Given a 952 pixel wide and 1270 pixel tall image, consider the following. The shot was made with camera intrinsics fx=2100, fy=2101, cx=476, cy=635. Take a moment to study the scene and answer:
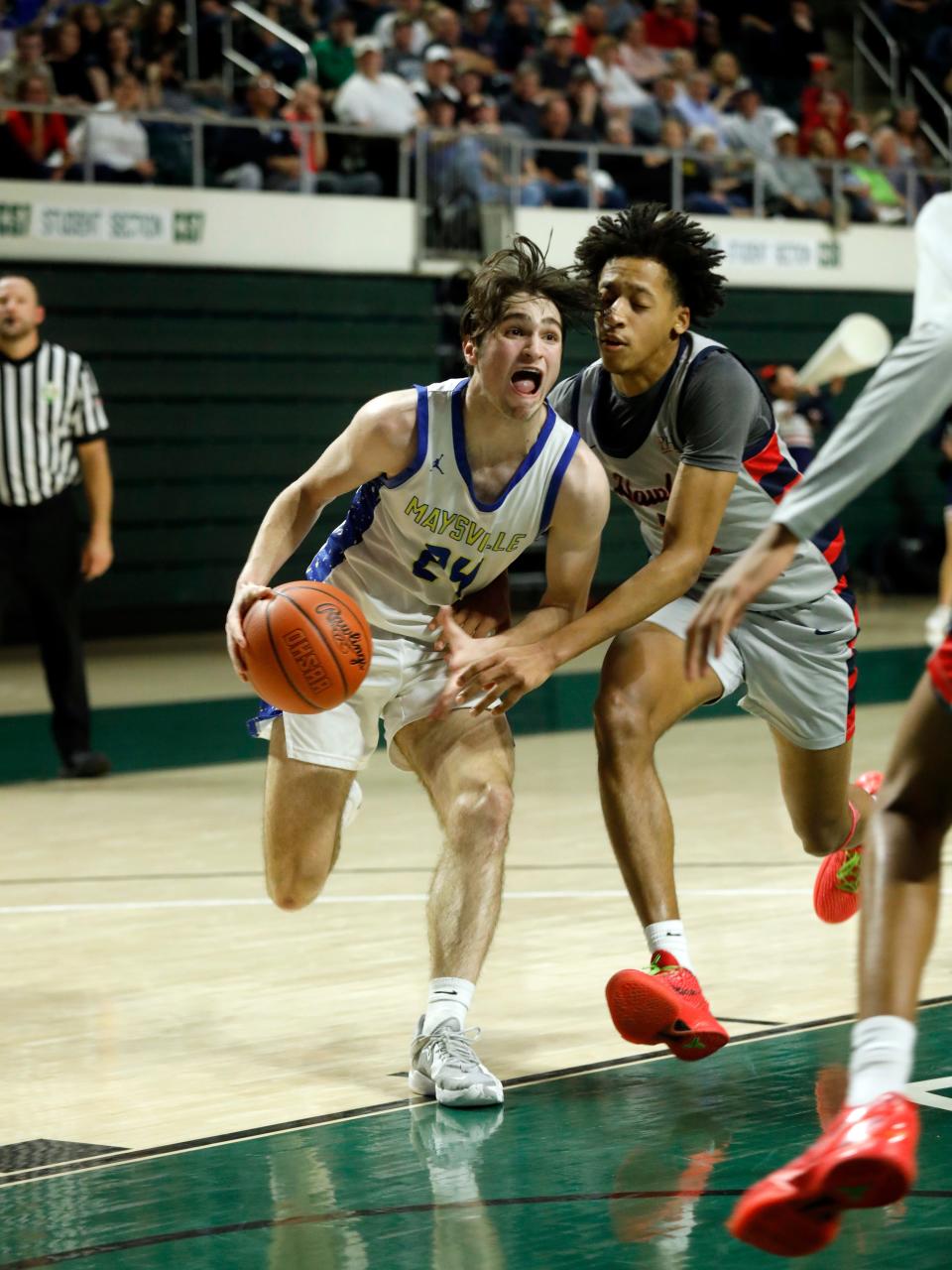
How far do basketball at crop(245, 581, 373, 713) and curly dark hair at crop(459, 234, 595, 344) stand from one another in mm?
671

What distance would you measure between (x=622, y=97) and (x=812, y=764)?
12689 mm

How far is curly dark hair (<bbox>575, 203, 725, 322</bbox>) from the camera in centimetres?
477

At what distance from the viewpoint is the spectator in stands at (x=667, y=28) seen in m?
18.3

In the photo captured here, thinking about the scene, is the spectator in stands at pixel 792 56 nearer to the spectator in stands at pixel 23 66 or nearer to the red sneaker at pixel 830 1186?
the spectator in stands at pixel 23 66

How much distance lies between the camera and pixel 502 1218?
3.44m

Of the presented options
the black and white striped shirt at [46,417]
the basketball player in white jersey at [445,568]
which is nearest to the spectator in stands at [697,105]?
the black and white striped shirt at [46,417]

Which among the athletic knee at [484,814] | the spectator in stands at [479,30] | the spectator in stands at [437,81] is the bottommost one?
the athletic knee at [484,814]

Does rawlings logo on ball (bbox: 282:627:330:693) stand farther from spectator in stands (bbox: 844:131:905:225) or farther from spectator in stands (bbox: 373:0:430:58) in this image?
spectator in stands (bbox: 844:131:905:225)

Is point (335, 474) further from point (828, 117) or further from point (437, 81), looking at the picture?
point (828, 117)

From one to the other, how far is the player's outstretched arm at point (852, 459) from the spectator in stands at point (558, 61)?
1390 centimetres

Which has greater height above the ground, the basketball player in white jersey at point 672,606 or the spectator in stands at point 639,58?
the spectator in stands at point 639,58

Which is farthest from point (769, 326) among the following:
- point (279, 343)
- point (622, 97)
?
point (279, 343)

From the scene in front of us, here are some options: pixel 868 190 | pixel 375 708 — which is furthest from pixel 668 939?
pixel 868 190

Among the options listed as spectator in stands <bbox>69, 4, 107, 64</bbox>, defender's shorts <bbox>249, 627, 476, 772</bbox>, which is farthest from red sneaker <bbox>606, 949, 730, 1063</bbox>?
spectator in stands <bbox>69, 4, 107, 64</bbox>
